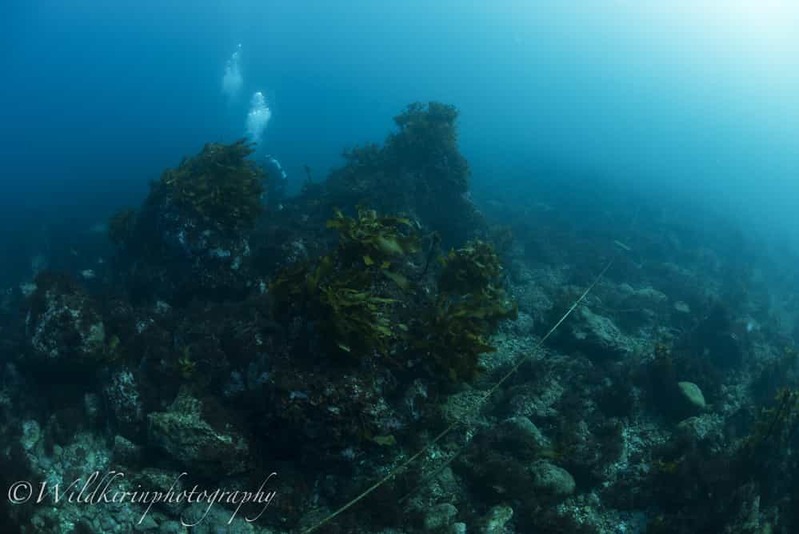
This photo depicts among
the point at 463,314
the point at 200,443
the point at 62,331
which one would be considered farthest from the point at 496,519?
the point at 62,331

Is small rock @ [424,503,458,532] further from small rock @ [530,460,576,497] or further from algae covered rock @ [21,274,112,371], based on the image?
algae covered rock @ [21,274,112,371]

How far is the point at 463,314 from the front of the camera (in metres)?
7.94

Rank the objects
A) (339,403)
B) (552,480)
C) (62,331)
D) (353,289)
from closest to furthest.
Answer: (339,403) → (353,289) → (552,480) → (62,331)

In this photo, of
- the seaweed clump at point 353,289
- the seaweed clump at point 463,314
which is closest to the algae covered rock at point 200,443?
the seaweed clump at point 353,289

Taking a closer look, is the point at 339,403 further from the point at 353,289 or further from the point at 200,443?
the point at 200,443

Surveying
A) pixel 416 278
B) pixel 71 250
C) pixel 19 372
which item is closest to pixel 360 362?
pixel 416 278

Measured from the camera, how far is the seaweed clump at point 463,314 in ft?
25.2

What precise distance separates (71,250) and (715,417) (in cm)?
2317

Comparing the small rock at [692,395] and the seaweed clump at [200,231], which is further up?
the small rock at [692,395]

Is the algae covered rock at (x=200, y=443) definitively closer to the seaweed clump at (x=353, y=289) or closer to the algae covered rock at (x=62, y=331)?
the seaweed clump at (x=353, y=289)

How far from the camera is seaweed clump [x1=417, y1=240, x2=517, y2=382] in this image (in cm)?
A: 769

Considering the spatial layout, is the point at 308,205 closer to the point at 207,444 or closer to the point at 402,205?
the point at 402,205

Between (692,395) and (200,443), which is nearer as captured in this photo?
(200,443)

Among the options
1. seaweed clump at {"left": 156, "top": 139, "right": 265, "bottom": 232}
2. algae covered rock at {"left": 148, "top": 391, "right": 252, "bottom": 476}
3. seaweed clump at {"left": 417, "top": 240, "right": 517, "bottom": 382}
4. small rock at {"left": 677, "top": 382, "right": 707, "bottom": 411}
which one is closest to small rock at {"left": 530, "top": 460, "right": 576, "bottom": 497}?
seaweed clump at {"left": 417, "top": 240, "right": 517, "bottom": 382}
